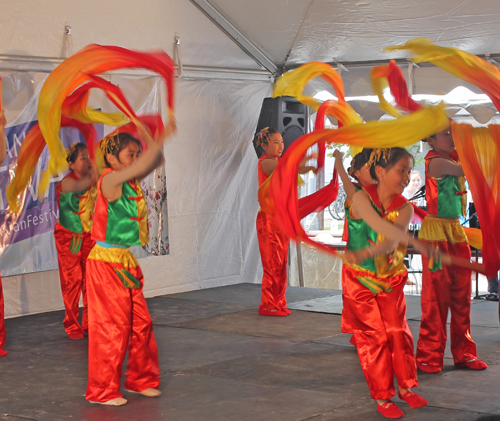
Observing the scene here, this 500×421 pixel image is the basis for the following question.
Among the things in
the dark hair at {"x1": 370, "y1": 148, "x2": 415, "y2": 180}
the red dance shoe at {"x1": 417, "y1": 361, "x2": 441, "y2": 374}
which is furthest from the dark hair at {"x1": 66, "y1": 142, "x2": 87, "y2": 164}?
the red dance shoe at {"x1": 417, "y1": 361, "x2": 441, "y2": 374}

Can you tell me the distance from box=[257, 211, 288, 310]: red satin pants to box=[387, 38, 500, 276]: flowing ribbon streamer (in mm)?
2192

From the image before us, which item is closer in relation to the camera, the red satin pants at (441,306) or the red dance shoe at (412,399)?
the red dance shoe at (412,399)

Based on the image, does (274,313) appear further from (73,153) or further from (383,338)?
(383,338)

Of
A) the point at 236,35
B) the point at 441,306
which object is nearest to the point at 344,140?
the point at 441,306

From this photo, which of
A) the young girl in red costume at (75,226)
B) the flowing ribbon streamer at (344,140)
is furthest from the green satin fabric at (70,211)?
the flowing ribbon streamer at (344,140)

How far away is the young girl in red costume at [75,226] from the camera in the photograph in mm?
4113

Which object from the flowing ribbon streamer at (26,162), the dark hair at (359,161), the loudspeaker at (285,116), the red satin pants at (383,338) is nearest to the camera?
the red satin pants at (383,338)

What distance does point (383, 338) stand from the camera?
8.34 ft

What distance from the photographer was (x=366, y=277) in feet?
8.54

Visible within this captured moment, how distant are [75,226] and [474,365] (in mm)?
2712

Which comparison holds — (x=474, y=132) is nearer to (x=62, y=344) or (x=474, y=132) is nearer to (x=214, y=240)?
(x=62, y=344)

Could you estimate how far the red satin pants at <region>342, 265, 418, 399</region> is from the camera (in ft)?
8.34

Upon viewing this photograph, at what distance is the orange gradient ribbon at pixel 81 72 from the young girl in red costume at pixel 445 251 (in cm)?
148

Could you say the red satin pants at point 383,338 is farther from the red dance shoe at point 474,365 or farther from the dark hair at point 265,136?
the dark hair at point 265,136
